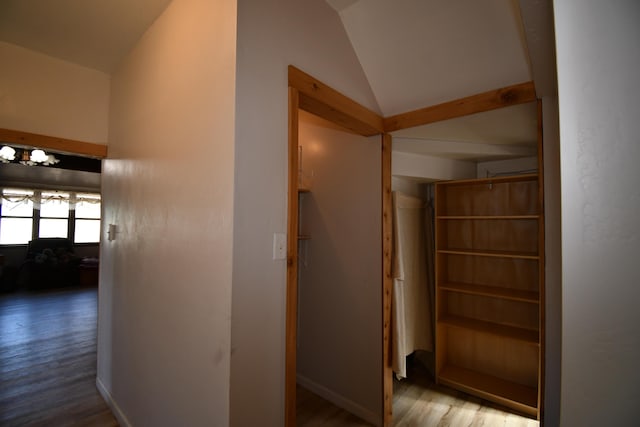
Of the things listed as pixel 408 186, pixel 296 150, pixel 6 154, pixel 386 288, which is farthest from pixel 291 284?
pixel 6 154

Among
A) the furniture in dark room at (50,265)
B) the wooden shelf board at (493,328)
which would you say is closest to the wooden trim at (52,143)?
the wooden shelf board at (493,328)

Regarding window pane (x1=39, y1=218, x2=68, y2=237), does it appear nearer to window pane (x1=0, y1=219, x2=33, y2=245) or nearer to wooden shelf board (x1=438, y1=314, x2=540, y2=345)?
window pane (x1=0, y1=219, x2=33, y2=245)

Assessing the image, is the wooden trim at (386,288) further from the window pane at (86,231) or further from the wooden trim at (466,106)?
the window pane at (86,231)

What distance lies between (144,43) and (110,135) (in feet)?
2.92

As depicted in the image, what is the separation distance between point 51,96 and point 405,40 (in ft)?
8.73

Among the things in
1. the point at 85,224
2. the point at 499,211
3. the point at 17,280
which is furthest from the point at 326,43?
the point at 85,224

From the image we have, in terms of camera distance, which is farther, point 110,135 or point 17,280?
point 17,280

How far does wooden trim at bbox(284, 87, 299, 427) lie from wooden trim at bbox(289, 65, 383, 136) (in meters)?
0.09

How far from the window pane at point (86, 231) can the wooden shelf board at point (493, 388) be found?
30.8 feet

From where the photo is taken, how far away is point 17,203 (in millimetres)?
6863

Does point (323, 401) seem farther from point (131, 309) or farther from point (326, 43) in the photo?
point (326, 43)

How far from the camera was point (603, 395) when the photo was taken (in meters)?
0.38

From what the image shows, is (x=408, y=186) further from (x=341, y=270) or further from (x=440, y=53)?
(x=440, y=53)

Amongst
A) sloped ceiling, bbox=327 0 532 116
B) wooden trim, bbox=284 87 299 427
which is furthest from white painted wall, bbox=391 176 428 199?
wooden trim, bbox=284 87 299 427
